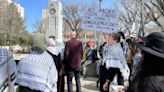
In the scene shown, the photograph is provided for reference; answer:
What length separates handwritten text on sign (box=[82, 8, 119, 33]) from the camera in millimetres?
10219

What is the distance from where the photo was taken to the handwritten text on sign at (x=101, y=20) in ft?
33.5

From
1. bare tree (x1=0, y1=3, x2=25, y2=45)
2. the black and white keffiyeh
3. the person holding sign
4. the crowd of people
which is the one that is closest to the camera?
the crowd of people

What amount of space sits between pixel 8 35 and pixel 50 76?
253 ft

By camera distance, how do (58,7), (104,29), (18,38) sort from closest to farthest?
(104,29) < (58,7) < (18,38)

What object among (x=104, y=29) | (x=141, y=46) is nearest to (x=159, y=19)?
(x=104, y=29)

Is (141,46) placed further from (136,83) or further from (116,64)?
(116,64)

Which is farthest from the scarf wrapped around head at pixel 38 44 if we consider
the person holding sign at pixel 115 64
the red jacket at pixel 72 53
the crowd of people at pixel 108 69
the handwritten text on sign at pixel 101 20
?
the handwritten text on sign at pixel 101 20

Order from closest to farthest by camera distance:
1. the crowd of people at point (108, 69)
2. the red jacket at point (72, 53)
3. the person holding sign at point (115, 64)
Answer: the crowd of people at point (108, 69)
the person holding sign at point (115, 64)
the red jacket at point (72, 53)

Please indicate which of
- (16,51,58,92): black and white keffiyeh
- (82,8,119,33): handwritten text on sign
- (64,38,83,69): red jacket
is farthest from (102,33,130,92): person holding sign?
(82,8,119,33): handwritten text on sign

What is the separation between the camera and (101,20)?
34.6ft

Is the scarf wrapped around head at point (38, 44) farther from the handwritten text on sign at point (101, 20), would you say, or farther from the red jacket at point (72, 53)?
the handwritten text on sign at point (101, 20)

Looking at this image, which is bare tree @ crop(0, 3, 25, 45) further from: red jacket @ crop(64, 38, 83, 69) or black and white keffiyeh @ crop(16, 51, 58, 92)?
black and white keffiyeh @ crop(16, 51, 58, 92)

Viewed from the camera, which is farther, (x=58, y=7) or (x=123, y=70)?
(x=58, y=7)

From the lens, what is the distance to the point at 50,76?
5523 mm
